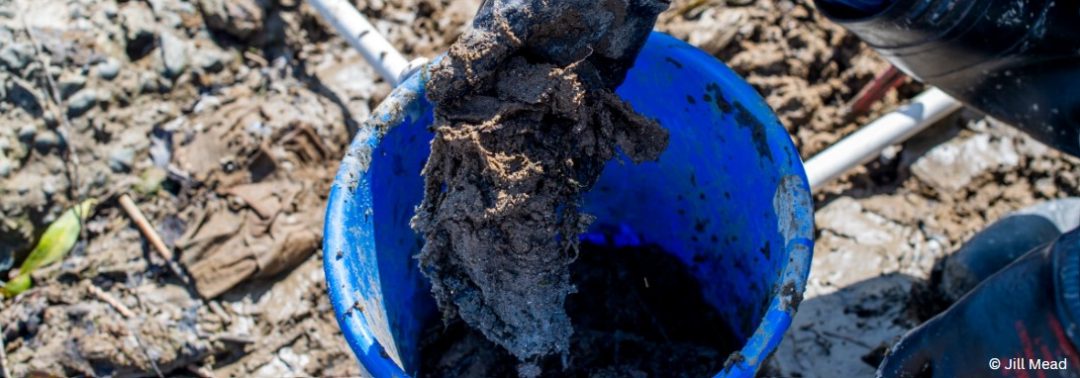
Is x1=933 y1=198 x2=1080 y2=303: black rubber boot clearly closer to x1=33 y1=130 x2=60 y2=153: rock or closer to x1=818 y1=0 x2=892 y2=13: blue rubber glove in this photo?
x1=818 y1=0 x2=892 y2=13: blue rubber glove

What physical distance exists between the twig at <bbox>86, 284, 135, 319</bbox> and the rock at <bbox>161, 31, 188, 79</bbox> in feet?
1.94

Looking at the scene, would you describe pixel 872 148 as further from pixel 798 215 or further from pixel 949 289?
pixel 798 215

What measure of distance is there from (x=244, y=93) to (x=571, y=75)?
1373mm

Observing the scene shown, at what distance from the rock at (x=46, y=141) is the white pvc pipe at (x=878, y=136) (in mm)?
1813

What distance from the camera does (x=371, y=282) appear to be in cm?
134

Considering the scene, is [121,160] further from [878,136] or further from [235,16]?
[878,136]

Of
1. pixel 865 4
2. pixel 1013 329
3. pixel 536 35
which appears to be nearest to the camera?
pixel 536 35

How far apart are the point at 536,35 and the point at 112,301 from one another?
1350 mm

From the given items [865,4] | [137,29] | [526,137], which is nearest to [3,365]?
[137,29]

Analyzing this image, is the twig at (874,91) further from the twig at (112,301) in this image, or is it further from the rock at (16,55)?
the rock at (16,55)

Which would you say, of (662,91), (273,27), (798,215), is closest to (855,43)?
(662,91)

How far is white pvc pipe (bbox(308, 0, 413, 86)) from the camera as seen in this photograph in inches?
77.8

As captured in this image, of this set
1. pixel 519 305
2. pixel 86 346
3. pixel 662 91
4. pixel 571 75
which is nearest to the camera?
pixel 571 75

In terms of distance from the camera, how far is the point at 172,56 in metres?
2.26
